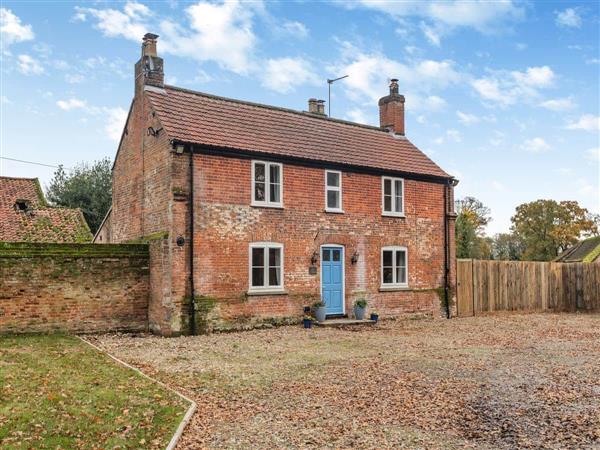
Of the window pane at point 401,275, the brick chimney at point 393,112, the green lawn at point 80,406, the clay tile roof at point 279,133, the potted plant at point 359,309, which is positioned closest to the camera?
the green lawn at point 80,406

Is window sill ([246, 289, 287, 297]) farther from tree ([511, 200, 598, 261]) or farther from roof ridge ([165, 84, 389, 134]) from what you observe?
tree ([511, 200, 598, 261])

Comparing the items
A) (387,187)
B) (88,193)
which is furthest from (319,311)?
(88,193)

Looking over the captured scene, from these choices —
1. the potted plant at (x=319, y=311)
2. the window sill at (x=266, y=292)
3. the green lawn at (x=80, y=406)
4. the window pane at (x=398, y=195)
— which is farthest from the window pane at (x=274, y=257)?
the green lawn at (x=80, y=406)

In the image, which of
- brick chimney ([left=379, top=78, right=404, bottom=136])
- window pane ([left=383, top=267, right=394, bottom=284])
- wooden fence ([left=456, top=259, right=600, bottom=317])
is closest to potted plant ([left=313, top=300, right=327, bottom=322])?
window pane ([left=383, top=267, right=394, bottom=284])

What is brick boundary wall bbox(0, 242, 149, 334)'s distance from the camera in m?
15.8

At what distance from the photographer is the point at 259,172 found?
→ 1931cm

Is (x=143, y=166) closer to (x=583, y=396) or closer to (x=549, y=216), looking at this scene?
(x=583, y=396)

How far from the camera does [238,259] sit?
18.3 m

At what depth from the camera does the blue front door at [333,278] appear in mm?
20375

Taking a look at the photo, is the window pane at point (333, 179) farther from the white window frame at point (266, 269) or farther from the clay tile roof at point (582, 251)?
the clay tile roof at point (582, 251)

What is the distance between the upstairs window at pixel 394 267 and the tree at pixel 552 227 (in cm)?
4110

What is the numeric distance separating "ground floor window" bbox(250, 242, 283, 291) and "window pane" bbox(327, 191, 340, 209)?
9.29ft

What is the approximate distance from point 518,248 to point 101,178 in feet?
173

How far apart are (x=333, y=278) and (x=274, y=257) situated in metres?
2.55
